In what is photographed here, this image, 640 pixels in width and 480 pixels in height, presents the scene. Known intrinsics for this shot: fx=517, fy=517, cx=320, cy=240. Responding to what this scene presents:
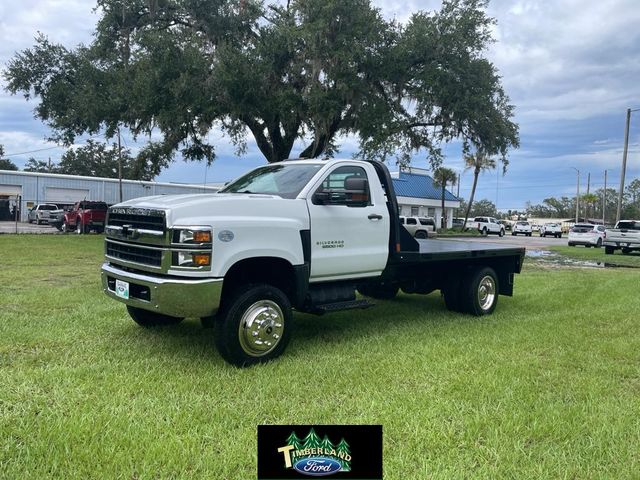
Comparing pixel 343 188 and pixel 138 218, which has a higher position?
pixel 343 188

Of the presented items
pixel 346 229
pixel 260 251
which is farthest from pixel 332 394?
pixel 346 229

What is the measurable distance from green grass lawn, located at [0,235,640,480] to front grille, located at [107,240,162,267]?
37.2 inches

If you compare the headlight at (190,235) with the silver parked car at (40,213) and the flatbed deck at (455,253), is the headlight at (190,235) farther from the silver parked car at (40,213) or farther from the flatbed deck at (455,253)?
the silver parked car at (40,213)

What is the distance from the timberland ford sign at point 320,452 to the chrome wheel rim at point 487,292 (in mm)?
5316

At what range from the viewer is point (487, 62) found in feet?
62.3

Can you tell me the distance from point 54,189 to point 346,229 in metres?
42.5

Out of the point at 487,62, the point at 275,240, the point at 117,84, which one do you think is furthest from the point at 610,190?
the point at 275,240

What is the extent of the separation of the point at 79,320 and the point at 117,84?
1501 cm

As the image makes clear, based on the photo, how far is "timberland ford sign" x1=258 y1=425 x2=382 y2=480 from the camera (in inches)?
105

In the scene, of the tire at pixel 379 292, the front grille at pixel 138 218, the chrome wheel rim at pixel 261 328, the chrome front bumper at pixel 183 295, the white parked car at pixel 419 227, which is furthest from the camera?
the white parked car at pixel 419 227

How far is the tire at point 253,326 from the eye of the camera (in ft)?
15.4

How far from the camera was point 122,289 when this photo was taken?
5051 mm

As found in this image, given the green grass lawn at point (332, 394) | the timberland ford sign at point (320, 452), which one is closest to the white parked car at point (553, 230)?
the green grass lawn at point (332, 394)

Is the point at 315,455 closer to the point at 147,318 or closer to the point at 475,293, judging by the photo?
the point at 147,318
